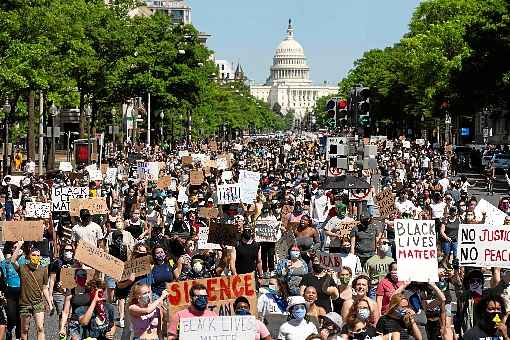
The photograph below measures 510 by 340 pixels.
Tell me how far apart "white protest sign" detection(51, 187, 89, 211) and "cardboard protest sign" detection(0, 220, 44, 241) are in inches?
247

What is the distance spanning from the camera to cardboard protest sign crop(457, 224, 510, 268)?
53.4ft

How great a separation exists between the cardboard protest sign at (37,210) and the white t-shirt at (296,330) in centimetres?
1212

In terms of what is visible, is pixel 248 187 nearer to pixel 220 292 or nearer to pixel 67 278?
pixel 67 278

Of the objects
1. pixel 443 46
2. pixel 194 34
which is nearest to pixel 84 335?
pixel 443 46

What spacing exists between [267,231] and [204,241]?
1953 mm

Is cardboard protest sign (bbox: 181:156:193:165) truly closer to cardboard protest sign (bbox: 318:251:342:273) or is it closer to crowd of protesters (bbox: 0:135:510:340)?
crowd of protesters (bbox: 0:135:510:340)

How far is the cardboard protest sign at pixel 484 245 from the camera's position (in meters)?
16.3

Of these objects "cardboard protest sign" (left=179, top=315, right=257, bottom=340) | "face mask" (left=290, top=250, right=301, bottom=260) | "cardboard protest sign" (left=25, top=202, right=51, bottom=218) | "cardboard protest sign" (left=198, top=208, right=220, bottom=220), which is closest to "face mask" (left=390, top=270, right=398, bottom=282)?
"face mask" (left=290, top=250, right=301, bottom=260)

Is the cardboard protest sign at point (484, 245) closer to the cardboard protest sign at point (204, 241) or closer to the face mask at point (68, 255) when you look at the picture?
the face mask at point (68, 255)

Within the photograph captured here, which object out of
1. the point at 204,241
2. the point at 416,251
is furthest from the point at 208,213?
the point at 416,251

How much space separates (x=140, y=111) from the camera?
11169 centimetres

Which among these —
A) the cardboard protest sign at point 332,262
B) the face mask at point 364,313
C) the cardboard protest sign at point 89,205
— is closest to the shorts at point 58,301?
the cardboard protest sign at point 332,262

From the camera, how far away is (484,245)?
53.4 ft

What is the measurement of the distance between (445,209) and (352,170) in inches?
644
